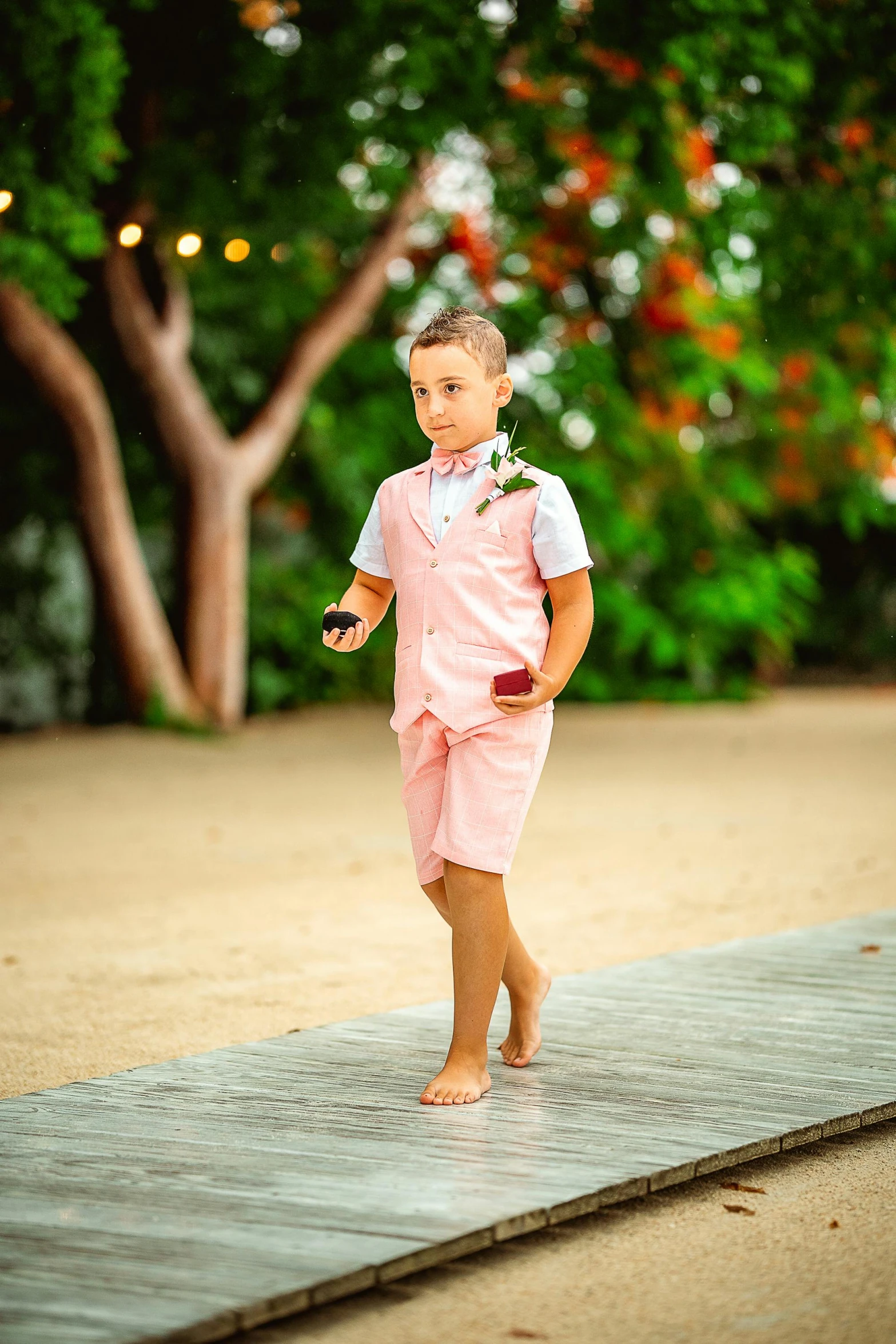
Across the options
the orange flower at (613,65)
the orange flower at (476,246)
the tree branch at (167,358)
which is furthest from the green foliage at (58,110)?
the orange flower at (476,246)

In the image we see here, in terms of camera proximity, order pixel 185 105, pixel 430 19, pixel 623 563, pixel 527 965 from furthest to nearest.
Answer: pixel 623 563
pixel 185 105
pixel 430 19
pixel 527 965

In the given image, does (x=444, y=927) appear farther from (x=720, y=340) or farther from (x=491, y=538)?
(x=720, y=340)

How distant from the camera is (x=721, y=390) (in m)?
21.9

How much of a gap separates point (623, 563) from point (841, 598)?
772 centimetres

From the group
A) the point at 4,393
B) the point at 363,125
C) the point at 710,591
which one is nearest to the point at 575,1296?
the point at 363,125

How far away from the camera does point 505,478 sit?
395 centimetres

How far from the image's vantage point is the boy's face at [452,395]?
3.96 metres

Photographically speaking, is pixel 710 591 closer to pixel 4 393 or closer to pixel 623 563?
pixel 623 563

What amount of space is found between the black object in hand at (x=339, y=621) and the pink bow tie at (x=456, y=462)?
420 millimetres

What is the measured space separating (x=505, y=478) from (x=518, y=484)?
0.05 m

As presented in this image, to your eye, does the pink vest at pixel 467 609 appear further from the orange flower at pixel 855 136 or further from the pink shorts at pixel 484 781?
the orange flower at pixel 855 136

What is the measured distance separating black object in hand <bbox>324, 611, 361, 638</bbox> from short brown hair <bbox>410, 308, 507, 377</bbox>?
2.13 feet

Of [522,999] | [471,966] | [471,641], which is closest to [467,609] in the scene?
[471,641]

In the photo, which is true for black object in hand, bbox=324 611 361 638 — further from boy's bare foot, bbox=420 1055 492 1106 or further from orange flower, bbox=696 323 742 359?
orange flower, bbox=696 323 742 359
